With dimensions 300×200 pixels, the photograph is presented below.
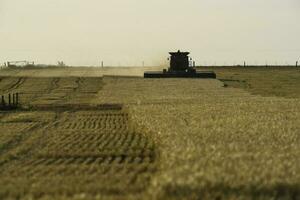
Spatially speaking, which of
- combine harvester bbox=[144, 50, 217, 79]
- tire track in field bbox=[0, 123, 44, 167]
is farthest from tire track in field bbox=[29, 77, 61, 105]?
tire track in field bbox=[0, 123, 44, 167]

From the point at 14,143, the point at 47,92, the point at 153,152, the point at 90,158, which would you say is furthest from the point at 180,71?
the point at 90,158

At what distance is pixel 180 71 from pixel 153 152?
48.5 m

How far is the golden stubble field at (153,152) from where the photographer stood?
1352cm

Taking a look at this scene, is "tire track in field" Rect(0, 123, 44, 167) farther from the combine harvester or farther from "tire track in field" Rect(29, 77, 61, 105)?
the combine harvester

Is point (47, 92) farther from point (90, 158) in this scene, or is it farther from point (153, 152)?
point (90, 158)

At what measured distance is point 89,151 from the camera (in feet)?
69.6

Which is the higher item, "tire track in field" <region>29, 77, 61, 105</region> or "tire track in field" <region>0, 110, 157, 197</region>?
"tire track in field" <region>29, 77, 61, 105</region>

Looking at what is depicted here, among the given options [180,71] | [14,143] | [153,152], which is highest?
[180,71]

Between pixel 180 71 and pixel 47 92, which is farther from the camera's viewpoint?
pixel 180 71

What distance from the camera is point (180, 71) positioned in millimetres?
68688

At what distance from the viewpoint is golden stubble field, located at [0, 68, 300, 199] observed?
1352 centimetres

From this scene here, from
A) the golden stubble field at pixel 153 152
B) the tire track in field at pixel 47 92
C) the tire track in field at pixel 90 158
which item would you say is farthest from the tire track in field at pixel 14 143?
the tire track in field at pixel 47 92

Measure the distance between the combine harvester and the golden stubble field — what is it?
27.2 meters

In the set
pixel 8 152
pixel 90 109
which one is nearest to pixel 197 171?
pixel 8 152
